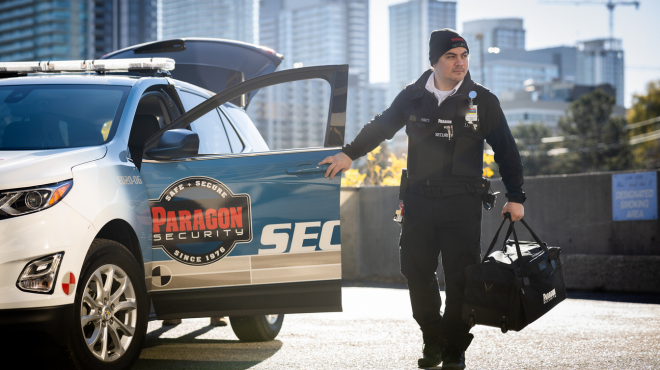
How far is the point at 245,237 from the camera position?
4234mm

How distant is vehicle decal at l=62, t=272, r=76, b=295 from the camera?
349 cm

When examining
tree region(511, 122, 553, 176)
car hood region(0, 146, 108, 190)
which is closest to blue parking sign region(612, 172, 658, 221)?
car hood region(0, 146, 108, 190)

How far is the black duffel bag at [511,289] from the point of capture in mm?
3852

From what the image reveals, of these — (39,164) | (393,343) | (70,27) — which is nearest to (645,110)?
(393,343)

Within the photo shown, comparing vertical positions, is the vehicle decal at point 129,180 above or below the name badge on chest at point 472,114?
below

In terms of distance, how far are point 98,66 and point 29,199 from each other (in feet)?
6.67

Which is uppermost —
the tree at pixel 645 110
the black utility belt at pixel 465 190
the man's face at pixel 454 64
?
the tree at pixel 645 110

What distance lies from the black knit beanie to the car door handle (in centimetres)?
94

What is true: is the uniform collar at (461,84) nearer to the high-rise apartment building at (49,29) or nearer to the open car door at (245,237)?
the open car door at (245,237)

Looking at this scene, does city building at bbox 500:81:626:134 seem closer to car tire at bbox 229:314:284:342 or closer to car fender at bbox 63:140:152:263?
car tire at bbox 229:314:284:342

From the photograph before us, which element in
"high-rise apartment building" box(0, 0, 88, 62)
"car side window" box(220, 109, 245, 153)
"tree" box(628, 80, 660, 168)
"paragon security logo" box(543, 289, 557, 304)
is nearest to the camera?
"paragon security logo" box(543, 289, 557, 304)

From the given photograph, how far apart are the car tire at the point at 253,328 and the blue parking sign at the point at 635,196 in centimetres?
526

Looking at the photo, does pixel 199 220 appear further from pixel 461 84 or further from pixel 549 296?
pixel 549 296

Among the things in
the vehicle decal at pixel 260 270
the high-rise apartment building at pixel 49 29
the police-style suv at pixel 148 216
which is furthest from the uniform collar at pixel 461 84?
the high-rise apartment building at pixel 49 29
